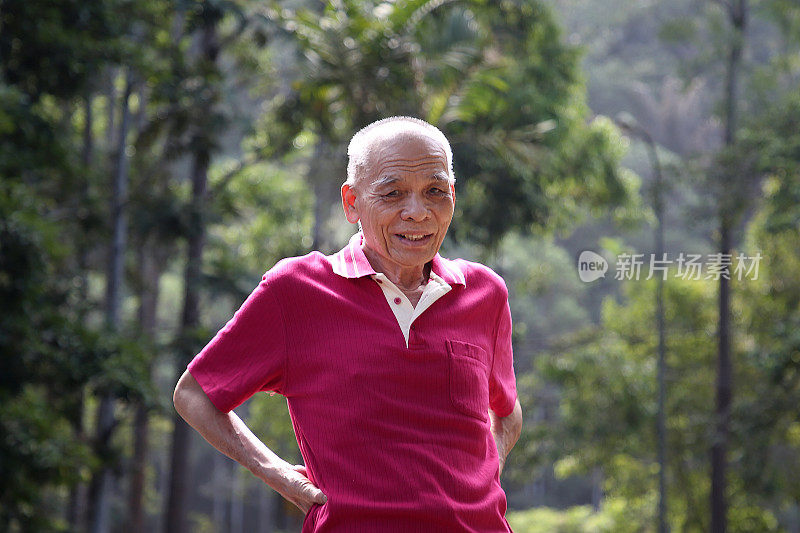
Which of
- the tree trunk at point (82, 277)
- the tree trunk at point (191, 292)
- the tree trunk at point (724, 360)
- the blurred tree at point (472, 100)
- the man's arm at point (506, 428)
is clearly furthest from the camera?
the tree trunk at point (724, 360)

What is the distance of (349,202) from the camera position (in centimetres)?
201

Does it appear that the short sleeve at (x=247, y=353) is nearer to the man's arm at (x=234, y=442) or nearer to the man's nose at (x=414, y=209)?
the man's arm at (x=234, y=442)

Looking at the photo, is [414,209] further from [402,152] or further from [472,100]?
[472,100]

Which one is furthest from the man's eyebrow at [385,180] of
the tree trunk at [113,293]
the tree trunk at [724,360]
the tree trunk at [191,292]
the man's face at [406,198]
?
the tree trunk at [724,360]

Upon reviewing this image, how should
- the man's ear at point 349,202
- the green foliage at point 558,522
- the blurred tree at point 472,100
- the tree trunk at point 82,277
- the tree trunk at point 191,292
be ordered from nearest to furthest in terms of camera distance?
the man's ear at point 349,202 < the blurred tree at point 472,100 < the tree trunk at point 82,277 < the tree trunk at point 191,292 < the green foliage at point 558,522

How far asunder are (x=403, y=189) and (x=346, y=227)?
761 inches

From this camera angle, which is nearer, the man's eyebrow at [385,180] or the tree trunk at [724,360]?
the man's eyebrow at [385,180]

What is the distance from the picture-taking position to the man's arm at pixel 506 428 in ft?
7.05

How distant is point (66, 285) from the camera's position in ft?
31.7

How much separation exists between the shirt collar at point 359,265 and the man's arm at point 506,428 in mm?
356

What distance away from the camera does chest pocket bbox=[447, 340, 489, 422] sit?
6.08 ft

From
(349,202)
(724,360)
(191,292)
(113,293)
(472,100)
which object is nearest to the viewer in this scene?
(349,202)

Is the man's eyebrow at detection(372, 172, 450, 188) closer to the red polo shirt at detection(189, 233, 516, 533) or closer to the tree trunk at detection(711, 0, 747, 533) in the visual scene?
the red polo shirt at detection(189, 233, 516, 533)

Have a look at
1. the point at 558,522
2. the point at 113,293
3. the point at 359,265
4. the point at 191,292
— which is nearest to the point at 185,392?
the point at 359,265
